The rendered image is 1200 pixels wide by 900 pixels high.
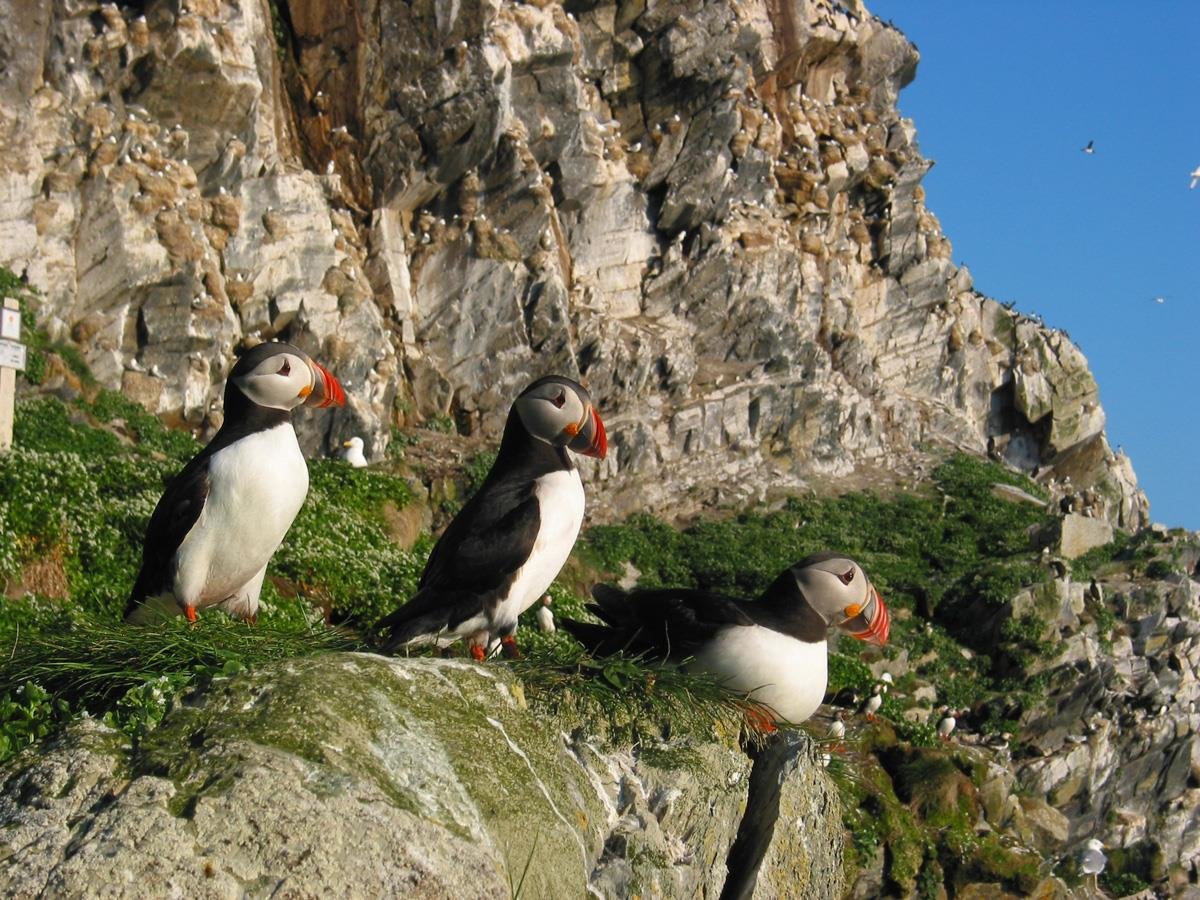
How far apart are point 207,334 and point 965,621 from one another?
13395 millimetres

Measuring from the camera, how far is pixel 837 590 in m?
7.10

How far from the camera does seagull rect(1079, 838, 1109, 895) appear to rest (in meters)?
16.3

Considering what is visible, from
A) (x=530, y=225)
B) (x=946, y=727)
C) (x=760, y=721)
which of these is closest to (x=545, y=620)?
(x=760, y=721)

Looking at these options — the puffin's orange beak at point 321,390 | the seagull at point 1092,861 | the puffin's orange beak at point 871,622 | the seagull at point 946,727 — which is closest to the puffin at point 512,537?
the puffin's orange beak at point 321,390

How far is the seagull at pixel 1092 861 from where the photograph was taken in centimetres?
1631

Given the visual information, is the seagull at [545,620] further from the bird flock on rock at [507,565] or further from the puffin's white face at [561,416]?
the puffin's white face at [561,416]

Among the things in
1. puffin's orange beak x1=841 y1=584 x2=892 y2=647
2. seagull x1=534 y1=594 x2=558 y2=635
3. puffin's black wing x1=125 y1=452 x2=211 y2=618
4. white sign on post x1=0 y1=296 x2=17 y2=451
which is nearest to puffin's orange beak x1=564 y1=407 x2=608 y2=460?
puffin's orange beak x1=841 y1=584 x2=892 y2=647

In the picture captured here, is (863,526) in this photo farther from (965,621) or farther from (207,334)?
(207,334)

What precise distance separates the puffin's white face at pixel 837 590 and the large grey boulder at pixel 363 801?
1.60 meters

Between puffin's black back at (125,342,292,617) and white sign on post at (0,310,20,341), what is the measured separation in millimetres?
8251

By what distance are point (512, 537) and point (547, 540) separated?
0.68 feet

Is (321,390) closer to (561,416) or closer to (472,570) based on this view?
(561,416)

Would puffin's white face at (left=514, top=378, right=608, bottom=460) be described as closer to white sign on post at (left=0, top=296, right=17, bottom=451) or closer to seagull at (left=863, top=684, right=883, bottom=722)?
white sign on post at (left=0, top=296, right=17, bottom=451)

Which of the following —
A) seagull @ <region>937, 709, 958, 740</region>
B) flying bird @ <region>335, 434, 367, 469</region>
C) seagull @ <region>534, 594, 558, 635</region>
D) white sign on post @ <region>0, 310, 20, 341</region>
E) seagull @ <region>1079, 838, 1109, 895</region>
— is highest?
white sign on post @ <region>0, 310, 20, 341</region>
